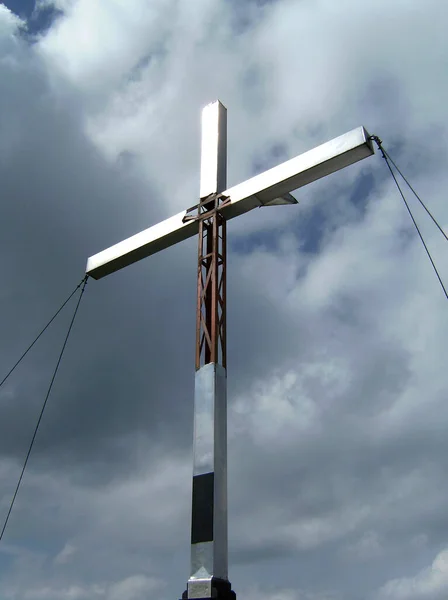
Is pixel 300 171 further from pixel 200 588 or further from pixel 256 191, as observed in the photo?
pixel 200 588

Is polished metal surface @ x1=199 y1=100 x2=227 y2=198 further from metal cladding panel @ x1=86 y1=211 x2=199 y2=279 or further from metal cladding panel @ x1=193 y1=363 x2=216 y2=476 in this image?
metal cladding panel @ x1=193 y1=363 x2=216 y2=476

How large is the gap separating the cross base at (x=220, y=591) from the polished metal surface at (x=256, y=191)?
248 inches

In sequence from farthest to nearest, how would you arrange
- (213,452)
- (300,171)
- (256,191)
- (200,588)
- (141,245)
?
1. (141,245)
2. (256,191)
3. (300,171)
4. (213,452)
5. (200,588)

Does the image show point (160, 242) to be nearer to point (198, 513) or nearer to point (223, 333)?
point (223, 333)

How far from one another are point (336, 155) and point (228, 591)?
23.1 ft

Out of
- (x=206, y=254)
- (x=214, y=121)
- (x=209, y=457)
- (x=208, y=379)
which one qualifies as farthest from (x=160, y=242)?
(x=209, y=457)

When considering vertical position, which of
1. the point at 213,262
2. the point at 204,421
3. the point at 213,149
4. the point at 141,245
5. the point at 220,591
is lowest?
the point at 220,591

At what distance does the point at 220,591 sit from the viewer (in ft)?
31.6

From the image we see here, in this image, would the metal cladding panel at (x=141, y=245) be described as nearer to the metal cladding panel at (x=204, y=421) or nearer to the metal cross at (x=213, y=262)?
the metal cross at (x=213, y=262)

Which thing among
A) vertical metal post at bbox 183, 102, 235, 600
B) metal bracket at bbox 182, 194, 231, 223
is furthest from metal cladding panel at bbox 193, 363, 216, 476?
metal bracket at bbox 182, 194, 231, 223

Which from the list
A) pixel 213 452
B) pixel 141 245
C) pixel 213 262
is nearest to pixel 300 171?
pixel 213 262

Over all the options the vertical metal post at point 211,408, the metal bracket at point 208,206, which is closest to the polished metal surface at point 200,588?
the vertical metal post at point 211,408

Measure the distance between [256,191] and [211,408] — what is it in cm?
400

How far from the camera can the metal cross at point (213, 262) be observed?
9.92m
